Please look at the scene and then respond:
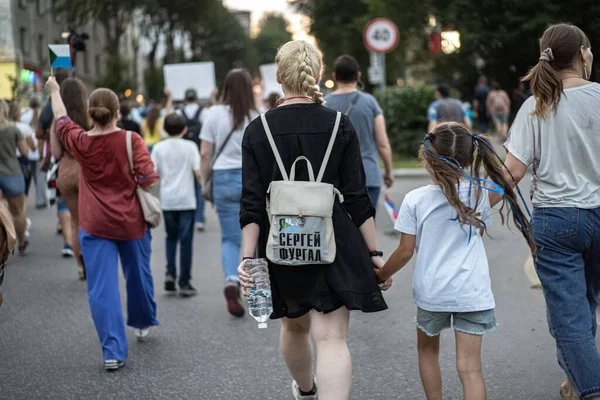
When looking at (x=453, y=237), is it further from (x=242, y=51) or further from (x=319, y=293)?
(x=242, y=51)

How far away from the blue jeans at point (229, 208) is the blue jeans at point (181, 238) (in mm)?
750

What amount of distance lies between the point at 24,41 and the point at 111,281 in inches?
1725

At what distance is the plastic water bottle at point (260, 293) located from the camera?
12.4 feet

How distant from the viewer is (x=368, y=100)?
23.7 feet

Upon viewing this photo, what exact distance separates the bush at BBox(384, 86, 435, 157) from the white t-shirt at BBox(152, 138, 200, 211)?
40.4 ft

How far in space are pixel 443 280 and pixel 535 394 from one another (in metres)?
1.38

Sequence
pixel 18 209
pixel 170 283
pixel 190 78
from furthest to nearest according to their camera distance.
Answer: pixel 190 78 < pixel 18 209 < pixel 170 283

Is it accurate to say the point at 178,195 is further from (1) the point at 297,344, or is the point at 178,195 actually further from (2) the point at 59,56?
(1) the point at 297,344

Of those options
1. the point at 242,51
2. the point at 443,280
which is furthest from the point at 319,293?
the point at 242,51

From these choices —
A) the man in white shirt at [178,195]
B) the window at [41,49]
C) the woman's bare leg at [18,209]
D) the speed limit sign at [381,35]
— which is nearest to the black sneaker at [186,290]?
the man in white shirt at [178,195]

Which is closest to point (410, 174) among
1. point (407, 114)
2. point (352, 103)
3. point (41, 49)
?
point (407, 114)

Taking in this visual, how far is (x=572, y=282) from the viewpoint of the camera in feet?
13.2

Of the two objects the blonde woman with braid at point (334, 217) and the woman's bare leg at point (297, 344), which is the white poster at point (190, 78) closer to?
the woman's bare leg at point (297, 344)

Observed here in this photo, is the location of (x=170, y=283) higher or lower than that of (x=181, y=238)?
lower
